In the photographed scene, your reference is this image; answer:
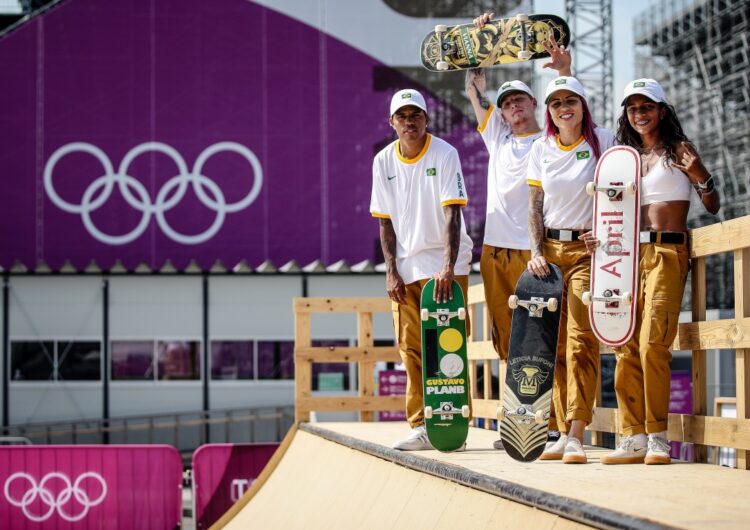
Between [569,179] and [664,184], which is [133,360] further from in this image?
[664,184]

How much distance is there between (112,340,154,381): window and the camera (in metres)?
29.0

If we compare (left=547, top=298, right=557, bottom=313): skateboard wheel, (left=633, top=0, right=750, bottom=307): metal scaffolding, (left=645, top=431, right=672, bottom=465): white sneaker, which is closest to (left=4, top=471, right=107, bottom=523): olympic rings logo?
(left=547, top=298, right=557, bottom=313): skateboard wheel

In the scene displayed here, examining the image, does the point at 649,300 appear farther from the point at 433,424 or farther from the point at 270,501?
the point at 270,501

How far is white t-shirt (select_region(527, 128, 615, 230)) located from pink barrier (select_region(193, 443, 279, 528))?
7720 mm

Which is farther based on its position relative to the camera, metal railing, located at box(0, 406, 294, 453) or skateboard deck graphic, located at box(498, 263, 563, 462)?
metal railing, located at box(0, 406, 294, 453)

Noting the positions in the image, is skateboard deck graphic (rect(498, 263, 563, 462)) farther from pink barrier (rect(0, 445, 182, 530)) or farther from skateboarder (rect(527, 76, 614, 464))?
pink barrier (rect(0, 445, 182, 530))

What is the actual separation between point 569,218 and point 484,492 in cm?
190

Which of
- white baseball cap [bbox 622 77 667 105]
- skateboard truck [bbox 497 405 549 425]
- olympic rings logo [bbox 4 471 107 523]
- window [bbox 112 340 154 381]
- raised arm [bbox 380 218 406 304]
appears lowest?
olympic rings logo [bbox 4 471 107 523]

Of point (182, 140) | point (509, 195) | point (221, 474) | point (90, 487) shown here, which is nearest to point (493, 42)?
point (509, 195)

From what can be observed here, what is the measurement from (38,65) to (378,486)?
27.7 metres

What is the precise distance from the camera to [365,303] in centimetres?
1132

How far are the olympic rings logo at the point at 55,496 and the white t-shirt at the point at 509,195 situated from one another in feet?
26.0

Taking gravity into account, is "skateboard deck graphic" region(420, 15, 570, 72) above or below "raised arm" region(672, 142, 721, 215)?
above

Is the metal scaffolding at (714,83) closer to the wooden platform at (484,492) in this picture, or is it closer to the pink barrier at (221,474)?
the pink barrier at (221,474)
